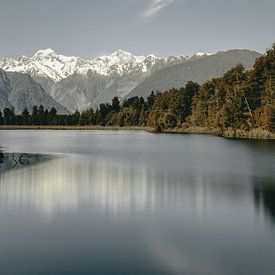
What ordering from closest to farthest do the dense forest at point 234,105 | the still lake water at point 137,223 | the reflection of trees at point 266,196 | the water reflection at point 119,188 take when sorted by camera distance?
the still lake water at point 137,223, the reflection of trees at point 266,196, the water reflection at point 119,188, the dense forest at point 234,105

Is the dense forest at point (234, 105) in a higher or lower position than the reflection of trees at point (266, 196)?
higher

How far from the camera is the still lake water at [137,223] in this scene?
14.6m

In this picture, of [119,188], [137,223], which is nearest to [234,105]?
[119,188]

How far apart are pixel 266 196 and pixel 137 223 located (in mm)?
10933

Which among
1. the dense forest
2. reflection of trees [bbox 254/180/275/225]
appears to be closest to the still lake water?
reflection of trees [bbox 254/180/275/225]

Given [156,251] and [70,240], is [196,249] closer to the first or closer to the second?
[156,251]

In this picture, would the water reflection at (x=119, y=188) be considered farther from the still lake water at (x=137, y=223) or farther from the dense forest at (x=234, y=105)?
the dense forest at (x=234, y=105)

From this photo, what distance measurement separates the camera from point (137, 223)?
2042 cm

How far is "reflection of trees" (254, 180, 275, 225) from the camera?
23.4 m

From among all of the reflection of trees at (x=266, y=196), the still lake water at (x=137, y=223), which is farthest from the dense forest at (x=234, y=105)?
the still lake water at (x=137, y=223)

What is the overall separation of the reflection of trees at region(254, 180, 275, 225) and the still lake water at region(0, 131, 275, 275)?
0.06 m

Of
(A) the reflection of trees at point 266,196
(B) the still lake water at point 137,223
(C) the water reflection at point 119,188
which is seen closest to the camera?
(B) the still lake water at point 137,223

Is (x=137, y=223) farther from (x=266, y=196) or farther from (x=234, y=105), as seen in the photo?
(x=234, y=105)

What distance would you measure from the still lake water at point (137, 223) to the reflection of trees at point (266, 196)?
0.19 feet
